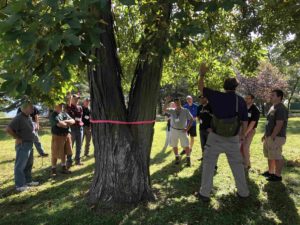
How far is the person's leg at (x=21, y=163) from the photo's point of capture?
7332 millimetres

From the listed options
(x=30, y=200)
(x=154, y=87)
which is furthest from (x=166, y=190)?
(x=30, y=200)

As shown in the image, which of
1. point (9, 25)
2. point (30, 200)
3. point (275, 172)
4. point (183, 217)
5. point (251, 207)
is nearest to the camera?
point (9, 25)

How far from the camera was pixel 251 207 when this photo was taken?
18.2 ft

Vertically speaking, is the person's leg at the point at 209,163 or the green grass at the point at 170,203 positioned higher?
the person's leg at the point at 209,163

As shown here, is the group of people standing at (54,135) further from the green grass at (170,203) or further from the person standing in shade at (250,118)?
the person standing in shade at (250,118)

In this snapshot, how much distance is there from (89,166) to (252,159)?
174 inches

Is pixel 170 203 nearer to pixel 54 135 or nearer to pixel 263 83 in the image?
pixel 54 135

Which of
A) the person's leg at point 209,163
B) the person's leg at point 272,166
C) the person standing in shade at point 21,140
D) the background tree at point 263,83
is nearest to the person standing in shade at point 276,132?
the person's leg at point 272,166

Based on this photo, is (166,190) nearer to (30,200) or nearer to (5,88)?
(30,200)

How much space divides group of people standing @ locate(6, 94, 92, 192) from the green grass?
383mm

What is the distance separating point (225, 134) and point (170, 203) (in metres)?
1.41

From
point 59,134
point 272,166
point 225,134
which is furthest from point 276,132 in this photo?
point 59,134

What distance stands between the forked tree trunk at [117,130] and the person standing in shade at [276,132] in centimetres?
259

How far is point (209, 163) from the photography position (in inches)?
224
